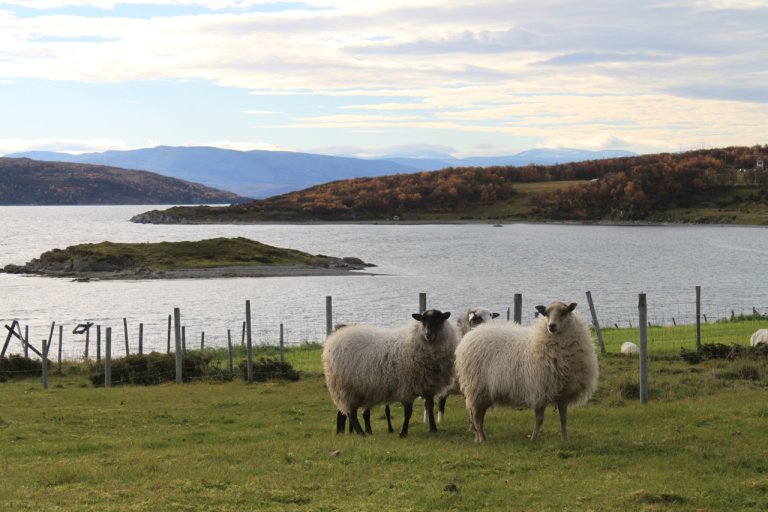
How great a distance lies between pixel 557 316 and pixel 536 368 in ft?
2.89

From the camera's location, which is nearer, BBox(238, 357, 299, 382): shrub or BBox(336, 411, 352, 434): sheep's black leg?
BBox(336, 411, 352, 434): sheep's black leg

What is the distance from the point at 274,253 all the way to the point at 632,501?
102 meters

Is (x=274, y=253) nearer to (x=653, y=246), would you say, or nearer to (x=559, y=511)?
(x=653, y=246)

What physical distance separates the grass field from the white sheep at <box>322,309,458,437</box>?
2.16 ft

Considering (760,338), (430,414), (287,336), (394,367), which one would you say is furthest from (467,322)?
(287,336)

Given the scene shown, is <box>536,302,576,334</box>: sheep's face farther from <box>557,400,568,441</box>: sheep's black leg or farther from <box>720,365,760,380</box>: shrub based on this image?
<box>720,365,760,380</box>: shrub

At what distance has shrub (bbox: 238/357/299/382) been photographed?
Answer: 24656mm

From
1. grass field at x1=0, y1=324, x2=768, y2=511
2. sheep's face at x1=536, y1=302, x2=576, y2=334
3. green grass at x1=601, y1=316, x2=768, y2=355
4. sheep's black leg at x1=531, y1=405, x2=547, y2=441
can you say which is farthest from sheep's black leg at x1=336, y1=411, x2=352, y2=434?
green grass at x1=601, y1=316, x2=768, y2=355

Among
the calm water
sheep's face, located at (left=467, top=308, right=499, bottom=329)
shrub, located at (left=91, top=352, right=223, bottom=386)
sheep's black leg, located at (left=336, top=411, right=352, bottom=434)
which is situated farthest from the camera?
the calm water

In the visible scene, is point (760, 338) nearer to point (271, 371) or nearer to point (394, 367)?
point (271, 371)

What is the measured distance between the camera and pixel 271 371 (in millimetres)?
25047

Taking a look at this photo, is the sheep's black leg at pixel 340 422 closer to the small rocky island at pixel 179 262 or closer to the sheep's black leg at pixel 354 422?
the sheep's black leg at pixel 354 422

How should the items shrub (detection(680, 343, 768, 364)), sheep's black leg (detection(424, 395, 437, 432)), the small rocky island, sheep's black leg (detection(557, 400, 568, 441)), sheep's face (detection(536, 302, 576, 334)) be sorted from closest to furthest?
1. sheep's black leg (detection(557, 400, 568, 441))
2. sheep's face (detection(536, 302, 576, 334))
3. sheep's black leg (detection(424, 395, 437, 432))
4. shrub (detection(680, 343, 768, 364))
5. the small rocky island

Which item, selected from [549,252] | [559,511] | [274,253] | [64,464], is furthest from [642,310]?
[549,252]
